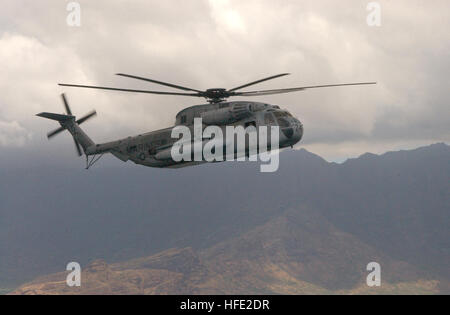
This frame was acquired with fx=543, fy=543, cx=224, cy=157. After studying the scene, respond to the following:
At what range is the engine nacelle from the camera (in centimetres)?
3844

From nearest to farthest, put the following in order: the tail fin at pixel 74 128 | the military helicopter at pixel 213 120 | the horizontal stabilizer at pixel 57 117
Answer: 1. the military helicopter at pixel 213 120
2. the horizontal stabilizer at pixel 57 117
3. the tail fin at pixel 74 128

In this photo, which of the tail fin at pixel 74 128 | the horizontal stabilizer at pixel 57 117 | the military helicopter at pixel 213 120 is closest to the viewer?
the military helicopter at pixel 213 120

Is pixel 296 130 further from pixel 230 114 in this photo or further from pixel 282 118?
pixel 230 114

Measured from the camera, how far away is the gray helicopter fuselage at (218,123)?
37844mm

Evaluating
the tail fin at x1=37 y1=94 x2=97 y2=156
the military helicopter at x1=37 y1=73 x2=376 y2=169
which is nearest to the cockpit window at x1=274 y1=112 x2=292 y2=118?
the military helicopter at x1=37 y1=73 x2=376 y2=169

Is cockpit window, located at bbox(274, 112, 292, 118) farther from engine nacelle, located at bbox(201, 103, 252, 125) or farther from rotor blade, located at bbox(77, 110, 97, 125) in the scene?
rotor blade, located at bbox(77, 110, 97, 125)

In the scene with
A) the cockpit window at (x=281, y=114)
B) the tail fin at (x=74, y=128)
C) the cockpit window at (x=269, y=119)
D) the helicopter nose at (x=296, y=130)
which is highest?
the tail fin at (x=74, y=128)

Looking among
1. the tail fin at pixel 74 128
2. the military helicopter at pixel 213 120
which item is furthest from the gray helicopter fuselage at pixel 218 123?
the tail fin at pixel 74 128

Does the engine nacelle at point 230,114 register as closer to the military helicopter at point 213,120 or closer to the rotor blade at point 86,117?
the military helicopter at point 213,120

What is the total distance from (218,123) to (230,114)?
4.00 feet

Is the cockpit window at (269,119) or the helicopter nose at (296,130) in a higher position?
the cockpit window at (269,119)

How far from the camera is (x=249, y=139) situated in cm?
3791
